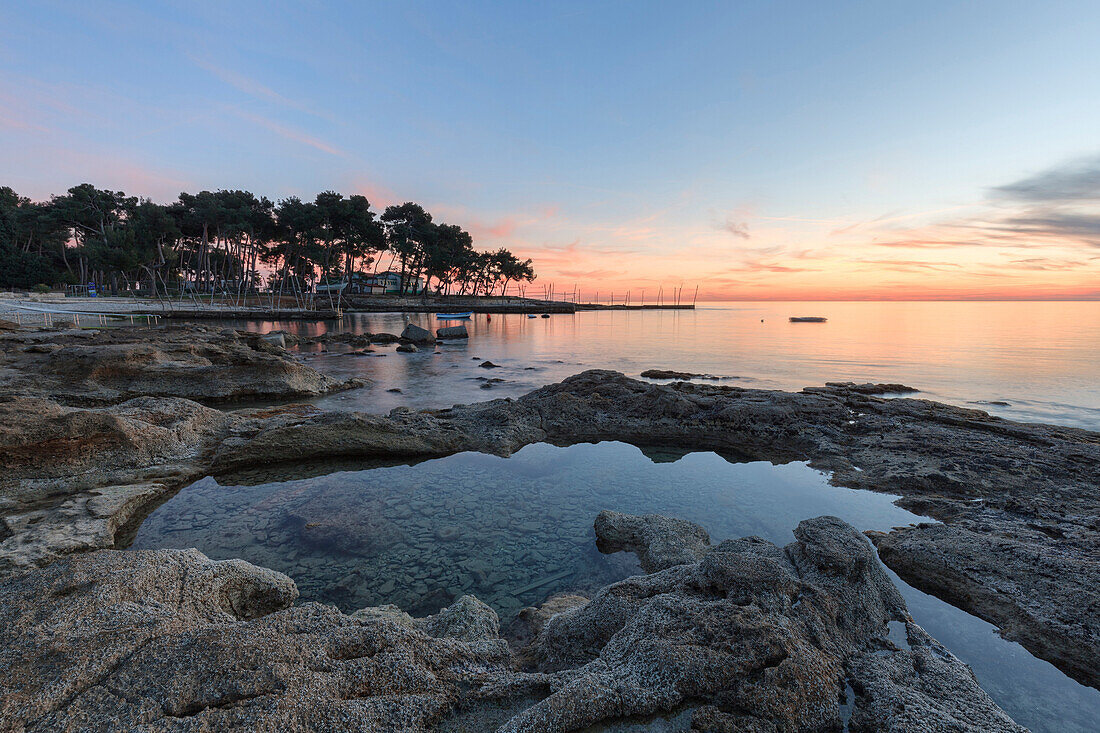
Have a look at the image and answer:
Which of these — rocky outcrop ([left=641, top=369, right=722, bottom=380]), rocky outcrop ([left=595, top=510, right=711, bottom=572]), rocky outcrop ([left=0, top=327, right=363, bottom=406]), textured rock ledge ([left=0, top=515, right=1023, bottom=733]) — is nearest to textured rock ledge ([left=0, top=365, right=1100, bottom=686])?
textured rock ledge ([left=0, top=515, right=1023, bottom=733])

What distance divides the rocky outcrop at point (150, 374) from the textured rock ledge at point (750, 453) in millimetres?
2763

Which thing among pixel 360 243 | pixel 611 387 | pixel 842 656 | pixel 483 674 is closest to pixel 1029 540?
pixel 842 656

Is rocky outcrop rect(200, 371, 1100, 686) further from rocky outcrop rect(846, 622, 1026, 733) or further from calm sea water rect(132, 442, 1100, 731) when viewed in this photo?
rocky outcrop rect(846, 622, 1026, 733)

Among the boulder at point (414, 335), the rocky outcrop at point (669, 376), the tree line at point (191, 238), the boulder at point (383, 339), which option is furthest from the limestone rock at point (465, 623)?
the tree line at point (191, 238)

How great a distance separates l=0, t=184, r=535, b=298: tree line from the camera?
60938 mm

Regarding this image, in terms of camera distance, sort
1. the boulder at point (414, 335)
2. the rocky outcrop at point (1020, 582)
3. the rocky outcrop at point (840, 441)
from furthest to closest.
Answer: the boulder at point (414, 335)
the rocky outcrop at point (840, 441)
the rocky outcrop at point (1020, 582)

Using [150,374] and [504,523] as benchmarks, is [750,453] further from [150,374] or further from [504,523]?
[150,374]

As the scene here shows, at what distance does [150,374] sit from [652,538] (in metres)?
15.1

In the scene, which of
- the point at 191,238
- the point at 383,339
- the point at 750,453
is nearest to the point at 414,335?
the point at 383,339

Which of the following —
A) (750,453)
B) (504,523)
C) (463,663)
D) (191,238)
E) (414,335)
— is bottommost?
(504,523)

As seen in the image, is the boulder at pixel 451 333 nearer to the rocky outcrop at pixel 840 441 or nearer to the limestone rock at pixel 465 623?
the rocky outcrop at pixel 840 441

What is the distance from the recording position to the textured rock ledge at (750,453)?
200 inches

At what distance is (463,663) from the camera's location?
3.31 metres

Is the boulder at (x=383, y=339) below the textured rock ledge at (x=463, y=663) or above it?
above
